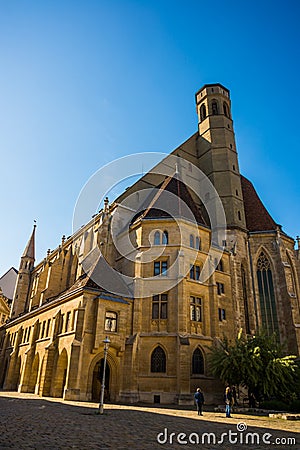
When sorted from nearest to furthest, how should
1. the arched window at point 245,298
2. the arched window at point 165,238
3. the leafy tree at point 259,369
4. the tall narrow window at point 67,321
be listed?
1. the leafy tree at point 259,369
2. the tall narrow window at point 67,321
3. the arched window at point 165,238
4. the arched window at point 245,298

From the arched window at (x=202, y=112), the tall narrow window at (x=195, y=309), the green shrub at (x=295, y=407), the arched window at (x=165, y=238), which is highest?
the arched window at (x=202, y=112)

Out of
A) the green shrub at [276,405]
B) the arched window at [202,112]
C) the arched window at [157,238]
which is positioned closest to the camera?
the green shrub at [276,405]

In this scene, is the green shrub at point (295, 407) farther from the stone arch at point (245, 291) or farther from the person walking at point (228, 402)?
the stone arch at point (245, 291)

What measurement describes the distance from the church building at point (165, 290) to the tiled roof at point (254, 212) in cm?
18

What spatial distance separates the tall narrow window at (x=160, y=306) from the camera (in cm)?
2419

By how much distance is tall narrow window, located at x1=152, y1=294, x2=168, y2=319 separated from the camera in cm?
2419

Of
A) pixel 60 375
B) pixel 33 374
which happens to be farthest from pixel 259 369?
pixel 33 374

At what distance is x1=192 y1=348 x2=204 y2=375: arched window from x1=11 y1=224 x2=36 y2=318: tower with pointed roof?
33598 mm

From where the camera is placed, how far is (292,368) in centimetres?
2016

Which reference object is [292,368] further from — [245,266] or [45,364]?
[45,364]

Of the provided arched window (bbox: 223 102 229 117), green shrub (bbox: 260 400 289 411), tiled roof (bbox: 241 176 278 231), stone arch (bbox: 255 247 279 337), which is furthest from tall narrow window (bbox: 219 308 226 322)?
arched window (bbox: 223 102 229 117)

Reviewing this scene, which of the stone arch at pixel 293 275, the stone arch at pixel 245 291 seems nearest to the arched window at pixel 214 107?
the stone arch at pixel 293 275

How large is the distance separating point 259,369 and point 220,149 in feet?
82.0

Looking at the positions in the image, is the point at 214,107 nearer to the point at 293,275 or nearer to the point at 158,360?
the point at 293,275
